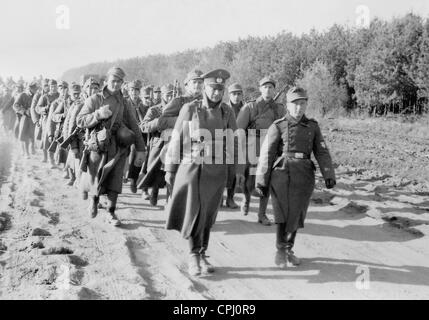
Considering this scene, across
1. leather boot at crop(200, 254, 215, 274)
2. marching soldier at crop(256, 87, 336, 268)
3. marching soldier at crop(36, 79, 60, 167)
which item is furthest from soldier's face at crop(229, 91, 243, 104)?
marching soldier at crop(36, 79, 60, 167)

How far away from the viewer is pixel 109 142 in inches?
293

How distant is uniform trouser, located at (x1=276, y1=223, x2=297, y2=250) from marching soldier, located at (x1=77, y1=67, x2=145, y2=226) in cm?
257

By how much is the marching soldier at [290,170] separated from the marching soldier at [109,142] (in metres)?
2.43

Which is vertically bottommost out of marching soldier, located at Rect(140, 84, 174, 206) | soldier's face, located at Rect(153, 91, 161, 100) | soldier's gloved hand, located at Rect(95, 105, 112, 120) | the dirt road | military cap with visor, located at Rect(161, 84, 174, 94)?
the dirt road

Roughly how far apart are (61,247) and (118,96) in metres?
2.60

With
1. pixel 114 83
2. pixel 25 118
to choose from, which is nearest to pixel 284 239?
pixel 114 83

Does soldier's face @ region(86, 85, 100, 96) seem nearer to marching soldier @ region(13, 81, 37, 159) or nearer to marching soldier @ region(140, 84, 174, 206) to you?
marching soldier @ region(140, 84, 174, 206)

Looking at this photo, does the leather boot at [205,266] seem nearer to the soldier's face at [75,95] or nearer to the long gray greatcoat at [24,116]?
the soldier's face at [75,95]

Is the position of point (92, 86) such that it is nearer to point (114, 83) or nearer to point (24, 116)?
point (114, 83)

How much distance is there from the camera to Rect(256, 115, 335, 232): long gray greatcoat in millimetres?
5828

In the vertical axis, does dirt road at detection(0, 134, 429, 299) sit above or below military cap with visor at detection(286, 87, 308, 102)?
below

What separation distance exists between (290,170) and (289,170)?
0.04ft
